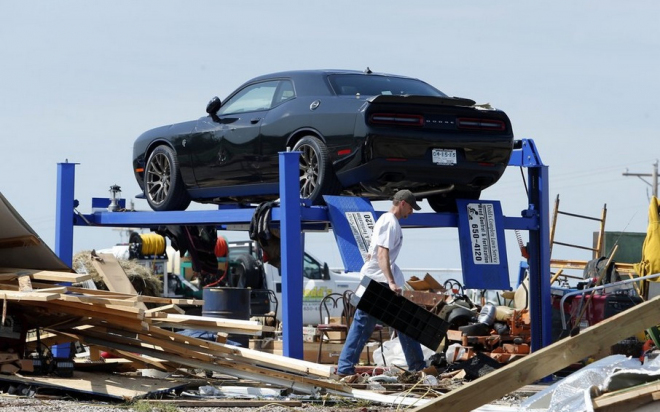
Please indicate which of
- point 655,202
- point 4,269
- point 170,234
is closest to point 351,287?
point 170,234

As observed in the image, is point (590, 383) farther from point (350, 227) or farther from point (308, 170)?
point (308, 170)

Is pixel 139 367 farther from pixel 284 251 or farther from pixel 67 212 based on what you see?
pixel 67 212

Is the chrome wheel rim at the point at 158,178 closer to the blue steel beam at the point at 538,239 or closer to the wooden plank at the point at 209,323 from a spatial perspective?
the blue steel beam at the point at 538,239

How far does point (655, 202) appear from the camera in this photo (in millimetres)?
15164

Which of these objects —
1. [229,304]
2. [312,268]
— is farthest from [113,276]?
[312,268]

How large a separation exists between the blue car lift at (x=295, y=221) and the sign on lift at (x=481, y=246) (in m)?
0.22

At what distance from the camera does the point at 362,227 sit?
1212 centimetres

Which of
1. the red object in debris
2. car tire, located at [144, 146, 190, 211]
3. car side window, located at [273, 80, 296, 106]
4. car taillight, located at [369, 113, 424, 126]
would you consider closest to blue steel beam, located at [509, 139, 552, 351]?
car taillight, located at [369, 113, 424, 126]

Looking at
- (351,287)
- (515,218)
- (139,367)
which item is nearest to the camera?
(139,367)

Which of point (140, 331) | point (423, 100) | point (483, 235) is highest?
point (423, 100)

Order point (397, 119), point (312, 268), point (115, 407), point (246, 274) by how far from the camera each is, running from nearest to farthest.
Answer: point (115, 407) < point (397, 119) < point (246, 274) < point (312, 268)

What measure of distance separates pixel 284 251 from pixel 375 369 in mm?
1518

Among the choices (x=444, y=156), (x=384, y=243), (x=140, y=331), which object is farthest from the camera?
(x=444, y=156)

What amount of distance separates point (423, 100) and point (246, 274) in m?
13.2
